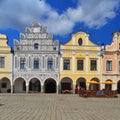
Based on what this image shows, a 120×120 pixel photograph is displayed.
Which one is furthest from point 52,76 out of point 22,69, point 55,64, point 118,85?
point 118,85

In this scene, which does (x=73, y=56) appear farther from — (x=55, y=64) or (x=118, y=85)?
(x=118, y=85)

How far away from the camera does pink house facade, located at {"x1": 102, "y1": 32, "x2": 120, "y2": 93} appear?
47.3 m

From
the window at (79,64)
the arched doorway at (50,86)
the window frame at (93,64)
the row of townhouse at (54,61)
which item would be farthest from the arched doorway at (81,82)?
the arched doorway at (50,86)

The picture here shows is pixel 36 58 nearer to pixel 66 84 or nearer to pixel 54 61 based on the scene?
pixel 54 61

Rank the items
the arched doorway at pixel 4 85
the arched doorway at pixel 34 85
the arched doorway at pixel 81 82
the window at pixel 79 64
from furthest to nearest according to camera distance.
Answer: the arched doorway at pixel 34 85 → the arched doorway at pixel 81 82 → the arched doorway at pixel 4 85 → the window at pixel 79 64

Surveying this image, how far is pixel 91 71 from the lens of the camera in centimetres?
4691

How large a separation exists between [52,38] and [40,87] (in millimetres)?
8379

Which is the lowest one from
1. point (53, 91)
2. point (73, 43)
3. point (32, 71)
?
point (53, 91)

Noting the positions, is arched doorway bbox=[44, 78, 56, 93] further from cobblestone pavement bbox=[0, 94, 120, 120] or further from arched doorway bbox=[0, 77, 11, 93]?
cobblestone pavement bbox=[0, 94, 120, 120]

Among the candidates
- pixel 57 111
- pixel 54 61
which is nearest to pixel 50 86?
pixel 54 61

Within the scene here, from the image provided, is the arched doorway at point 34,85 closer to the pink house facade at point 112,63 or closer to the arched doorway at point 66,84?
the arched doorway at point 66,84

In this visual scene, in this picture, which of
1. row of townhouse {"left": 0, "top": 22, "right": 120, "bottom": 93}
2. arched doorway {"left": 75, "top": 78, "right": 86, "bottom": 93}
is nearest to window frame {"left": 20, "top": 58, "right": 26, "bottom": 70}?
row of townhouse {"left": 0, "top": 22, "right": 120, "bottom": 93}

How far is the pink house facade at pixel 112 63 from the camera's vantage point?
4731 centimetres

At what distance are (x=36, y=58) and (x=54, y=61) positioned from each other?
2.93 meters
